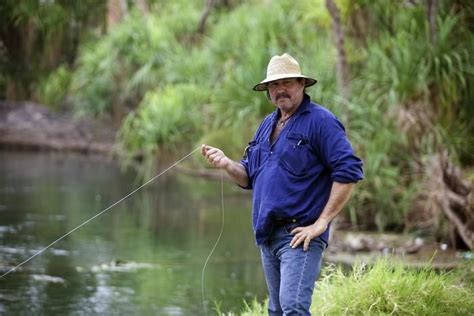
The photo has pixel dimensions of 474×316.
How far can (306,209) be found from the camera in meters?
4.29

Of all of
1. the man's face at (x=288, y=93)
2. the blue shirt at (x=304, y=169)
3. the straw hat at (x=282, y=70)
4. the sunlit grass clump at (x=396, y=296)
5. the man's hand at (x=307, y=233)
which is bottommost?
the sunlit grass clump at (x=396, y=296)

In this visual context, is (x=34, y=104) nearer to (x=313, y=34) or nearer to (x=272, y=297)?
(x=313, y=34)

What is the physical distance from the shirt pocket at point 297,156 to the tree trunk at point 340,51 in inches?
273

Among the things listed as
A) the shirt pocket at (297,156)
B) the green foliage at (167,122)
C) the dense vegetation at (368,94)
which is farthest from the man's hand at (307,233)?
the green foliage at (167,122)

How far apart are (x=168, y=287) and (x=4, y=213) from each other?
4.65m

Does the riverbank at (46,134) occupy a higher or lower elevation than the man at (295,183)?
Result: lower

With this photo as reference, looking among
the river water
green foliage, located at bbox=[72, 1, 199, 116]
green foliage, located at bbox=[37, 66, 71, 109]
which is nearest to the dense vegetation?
the river water

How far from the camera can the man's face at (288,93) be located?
14.4ft

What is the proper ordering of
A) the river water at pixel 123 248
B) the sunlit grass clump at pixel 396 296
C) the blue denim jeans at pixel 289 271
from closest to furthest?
the blue denim jeans at pixel 289 271 → the sunlit grass clump at pixel 396 296 → the river water at pixel 123 248

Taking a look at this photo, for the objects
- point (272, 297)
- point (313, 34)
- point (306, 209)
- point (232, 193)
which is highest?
point (313, 34)

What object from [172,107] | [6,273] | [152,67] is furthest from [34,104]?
[6,273]

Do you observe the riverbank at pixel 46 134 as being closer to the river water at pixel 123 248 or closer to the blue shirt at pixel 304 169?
the river water at pixel 123 248

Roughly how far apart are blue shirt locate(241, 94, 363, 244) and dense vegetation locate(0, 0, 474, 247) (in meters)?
5.32

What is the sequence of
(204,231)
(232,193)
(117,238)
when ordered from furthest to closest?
(232,193) → (204,231) → (117,238)
